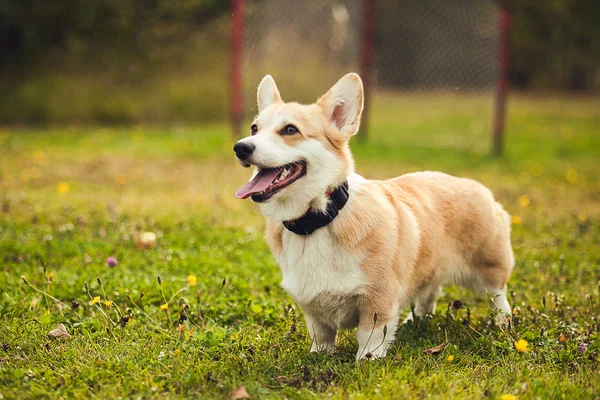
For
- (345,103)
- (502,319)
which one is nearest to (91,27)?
(345,103)

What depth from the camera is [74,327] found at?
3.12 m

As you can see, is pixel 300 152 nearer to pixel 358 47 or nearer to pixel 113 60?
pixel 358 47

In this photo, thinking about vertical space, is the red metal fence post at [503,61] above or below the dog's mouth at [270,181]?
below

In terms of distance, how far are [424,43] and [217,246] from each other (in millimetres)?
7130

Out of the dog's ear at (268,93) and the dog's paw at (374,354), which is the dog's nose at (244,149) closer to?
the dog's ear at (268,93)

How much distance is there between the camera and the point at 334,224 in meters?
2.84

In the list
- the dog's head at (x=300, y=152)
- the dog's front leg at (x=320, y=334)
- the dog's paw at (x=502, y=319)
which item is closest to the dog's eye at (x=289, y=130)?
the dog's head at (x=300, y=152)

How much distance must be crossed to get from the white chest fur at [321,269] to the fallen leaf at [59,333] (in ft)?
3.72

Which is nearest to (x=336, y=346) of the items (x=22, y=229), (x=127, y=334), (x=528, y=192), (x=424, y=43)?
(x=127, y=334)

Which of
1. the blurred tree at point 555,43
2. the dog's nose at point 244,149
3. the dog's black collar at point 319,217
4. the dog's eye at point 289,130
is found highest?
the dog's eye at point 289,130

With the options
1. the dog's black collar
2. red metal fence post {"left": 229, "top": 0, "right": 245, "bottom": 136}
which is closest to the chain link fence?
red metal fence post {"left": 229, "top": 0, "right": 245, "bottom": 136}

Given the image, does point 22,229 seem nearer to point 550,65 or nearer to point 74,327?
point 74,327

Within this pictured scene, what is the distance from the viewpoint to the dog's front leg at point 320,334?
2.99 metres

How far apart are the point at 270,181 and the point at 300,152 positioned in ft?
0.64
